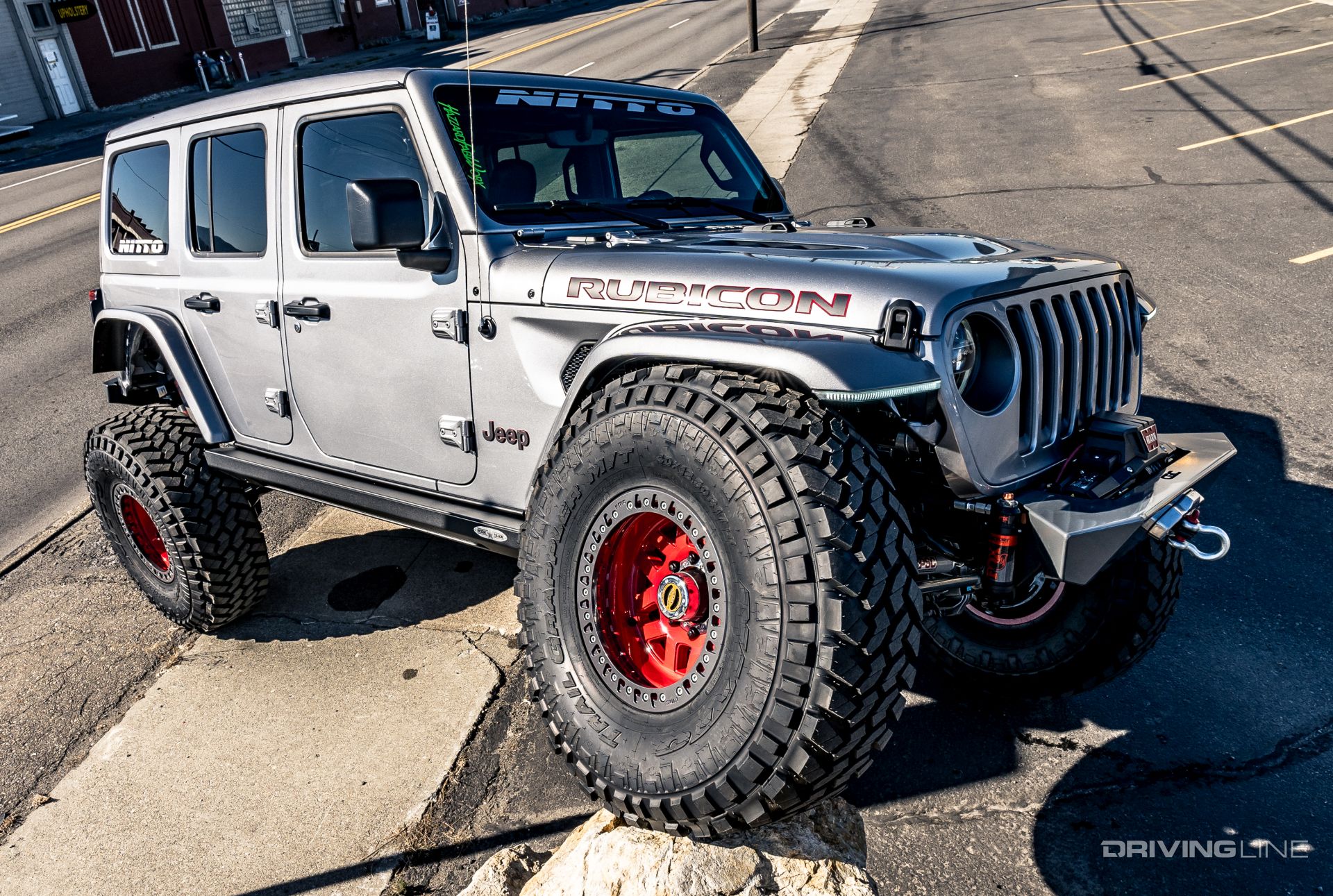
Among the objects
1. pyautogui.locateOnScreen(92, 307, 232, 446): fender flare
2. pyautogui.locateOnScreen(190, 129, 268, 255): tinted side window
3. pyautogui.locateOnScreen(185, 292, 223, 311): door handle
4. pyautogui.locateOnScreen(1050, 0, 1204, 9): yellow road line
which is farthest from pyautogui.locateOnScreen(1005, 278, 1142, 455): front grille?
pyautogui.locateOnScreen(1050, 0, 1204, 9): yellow road line

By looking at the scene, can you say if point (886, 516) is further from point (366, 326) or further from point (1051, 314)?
point (366, 326)

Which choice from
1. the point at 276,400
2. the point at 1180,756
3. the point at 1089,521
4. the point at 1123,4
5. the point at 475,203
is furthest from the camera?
the point at 1123,4

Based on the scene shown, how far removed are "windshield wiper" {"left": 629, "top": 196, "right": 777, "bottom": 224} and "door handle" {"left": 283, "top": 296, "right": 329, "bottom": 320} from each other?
1.19 meters

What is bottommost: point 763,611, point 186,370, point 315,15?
point 315,15

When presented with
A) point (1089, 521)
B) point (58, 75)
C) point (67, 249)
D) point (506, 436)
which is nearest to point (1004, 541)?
point (1089, 521)

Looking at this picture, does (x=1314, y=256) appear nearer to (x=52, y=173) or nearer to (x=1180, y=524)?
(x=1180, y=524)

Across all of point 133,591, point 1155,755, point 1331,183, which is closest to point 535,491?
point 1155,755

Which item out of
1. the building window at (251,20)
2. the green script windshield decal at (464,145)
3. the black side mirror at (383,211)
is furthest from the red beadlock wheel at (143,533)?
the building window at (251,20)

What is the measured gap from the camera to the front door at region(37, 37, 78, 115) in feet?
87.5

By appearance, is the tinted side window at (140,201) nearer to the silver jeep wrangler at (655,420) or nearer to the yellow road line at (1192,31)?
the silver jeep wrangler at (655,420)

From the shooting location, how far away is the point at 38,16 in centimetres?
2684

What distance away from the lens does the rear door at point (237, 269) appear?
3750 mm

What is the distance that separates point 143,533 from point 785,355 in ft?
11.2

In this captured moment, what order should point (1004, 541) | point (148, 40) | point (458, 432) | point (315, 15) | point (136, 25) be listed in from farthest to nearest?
point (315, 15)
point (148, 40)
point (136, 25)
point (458, 432)
point (1004, 541)
